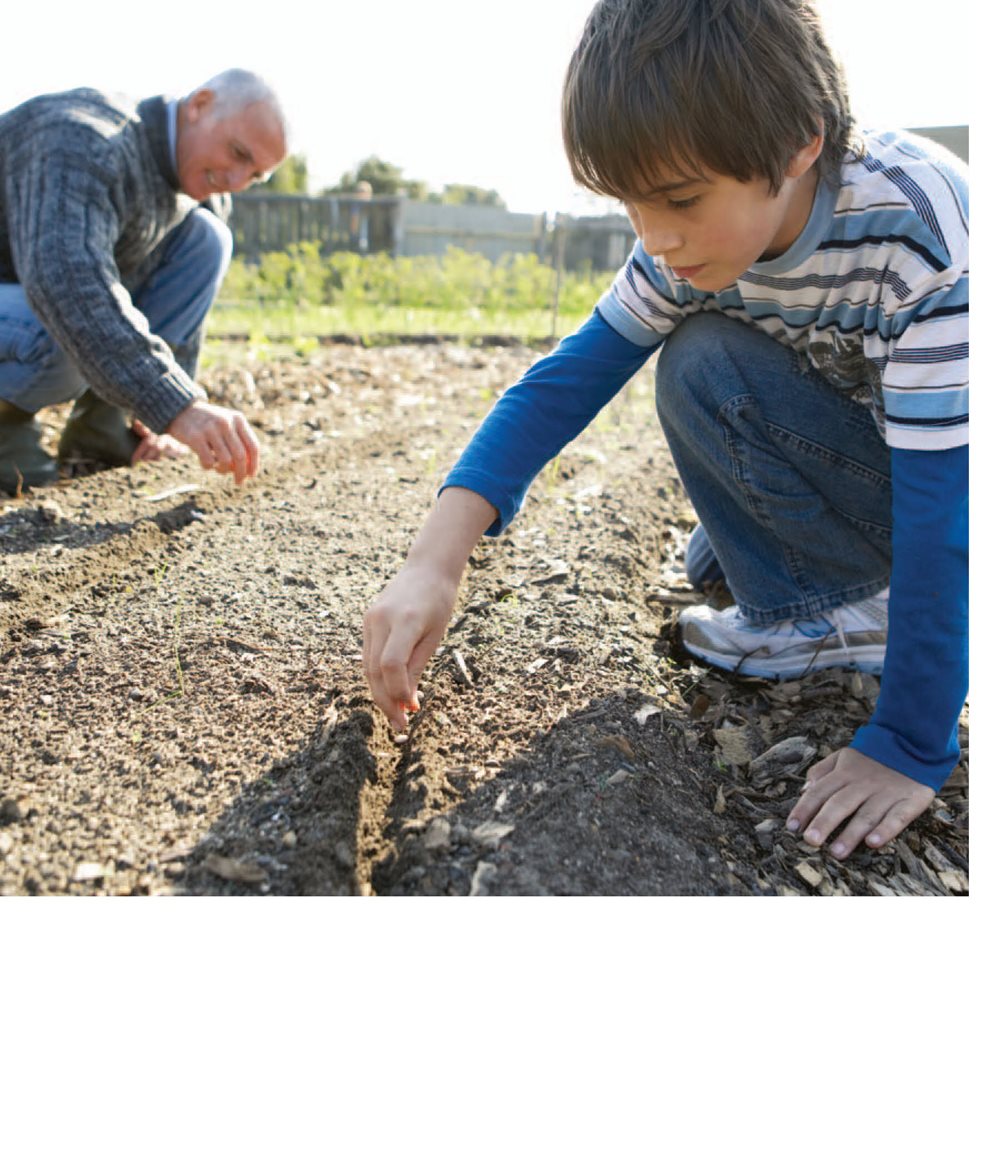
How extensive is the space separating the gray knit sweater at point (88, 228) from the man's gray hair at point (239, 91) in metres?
0.17

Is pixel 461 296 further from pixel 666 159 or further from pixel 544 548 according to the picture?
pixel 666 159

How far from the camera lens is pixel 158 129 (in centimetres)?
263

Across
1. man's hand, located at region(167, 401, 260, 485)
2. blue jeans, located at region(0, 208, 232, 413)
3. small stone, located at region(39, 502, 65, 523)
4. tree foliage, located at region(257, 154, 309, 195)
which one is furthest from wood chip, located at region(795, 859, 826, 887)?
tree foliage, located at region(257, 154, 309, 195)

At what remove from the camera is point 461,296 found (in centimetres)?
864

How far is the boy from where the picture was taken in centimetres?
127

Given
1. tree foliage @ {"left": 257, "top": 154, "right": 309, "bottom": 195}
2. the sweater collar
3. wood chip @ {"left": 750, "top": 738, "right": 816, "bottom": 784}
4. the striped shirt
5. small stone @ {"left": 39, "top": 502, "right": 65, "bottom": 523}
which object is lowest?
wood chip @ {"left": 750, "top": 738, "right": 816, "bottom": 784}

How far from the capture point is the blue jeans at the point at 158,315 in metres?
2.68

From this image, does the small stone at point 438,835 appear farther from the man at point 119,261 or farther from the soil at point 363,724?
the man at point 119,261

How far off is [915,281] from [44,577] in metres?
1.74

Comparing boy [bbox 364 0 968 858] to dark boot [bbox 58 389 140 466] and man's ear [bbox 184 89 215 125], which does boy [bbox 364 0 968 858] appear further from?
dark boot [bbox 58 389 140 466]

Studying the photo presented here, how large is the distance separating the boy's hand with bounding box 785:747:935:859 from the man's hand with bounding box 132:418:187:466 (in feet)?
7.58

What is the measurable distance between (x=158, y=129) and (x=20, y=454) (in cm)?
98

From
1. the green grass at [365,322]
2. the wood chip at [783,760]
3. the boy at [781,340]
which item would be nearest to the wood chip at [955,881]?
the boy at [781,340]

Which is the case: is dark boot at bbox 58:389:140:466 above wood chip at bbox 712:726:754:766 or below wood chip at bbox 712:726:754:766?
above
